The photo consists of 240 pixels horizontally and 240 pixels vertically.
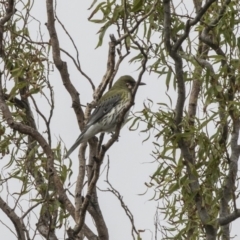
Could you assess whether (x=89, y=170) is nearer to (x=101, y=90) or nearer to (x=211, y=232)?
(x=101, y=90)

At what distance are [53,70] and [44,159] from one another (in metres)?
0.64

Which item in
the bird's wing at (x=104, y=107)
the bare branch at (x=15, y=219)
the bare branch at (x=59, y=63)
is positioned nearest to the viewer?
the bare branch at (x=15, y=219)

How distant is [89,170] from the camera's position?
5.96m

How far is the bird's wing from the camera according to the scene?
24.2 feet

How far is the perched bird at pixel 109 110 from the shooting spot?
6922mm

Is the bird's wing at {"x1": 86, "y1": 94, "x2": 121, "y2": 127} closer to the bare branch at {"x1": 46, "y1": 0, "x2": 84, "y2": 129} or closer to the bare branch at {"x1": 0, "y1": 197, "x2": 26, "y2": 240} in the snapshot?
the bare branch at {"x1": 46, "y1": 0, "x2": 84, "y2": 129}

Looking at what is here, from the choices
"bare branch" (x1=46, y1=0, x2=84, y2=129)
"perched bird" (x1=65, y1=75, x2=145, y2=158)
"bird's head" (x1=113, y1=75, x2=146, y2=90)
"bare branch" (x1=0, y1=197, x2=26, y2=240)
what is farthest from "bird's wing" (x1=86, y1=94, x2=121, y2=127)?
"bare branch" (x1=0, y1=197, x2=26, y2=240)

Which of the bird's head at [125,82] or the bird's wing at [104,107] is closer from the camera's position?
the bird's wing at [104,107]

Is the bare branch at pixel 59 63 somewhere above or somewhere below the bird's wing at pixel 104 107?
below

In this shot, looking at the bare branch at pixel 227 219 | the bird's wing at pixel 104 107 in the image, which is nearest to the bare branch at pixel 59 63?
the bird's wing at pixel 104 107

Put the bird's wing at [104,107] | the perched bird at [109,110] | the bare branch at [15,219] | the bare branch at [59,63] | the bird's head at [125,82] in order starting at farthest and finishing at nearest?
the bird's head at [125,82], the bird's wing at [104,107], the perched bird at [109,110], the bare branch at [59,63], the bare branch at [15,219]

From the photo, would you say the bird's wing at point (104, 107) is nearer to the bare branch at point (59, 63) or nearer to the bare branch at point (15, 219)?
the bare branch at point (59, 63)

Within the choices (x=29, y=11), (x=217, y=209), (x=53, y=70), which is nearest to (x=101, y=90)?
(x=53, y=70)

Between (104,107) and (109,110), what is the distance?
5 cm
